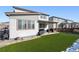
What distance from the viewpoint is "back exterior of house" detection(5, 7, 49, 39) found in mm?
7059

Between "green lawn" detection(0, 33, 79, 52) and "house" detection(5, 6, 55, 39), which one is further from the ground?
"house" detection(5, 6, 55, 39)

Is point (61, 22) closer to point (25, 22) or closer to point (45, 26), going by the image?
point (45, 26)

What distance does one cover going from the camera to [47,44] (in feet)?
23.4

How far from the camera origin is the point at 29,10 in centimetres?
710

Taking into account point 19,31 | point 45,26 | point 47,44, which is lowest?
point 47,44

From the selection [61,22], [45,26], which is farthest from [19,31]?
[61,22]

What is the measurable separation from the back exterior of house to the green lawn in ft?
0.65

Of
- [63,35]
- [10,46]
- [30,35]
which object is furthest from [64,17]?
[10,46]

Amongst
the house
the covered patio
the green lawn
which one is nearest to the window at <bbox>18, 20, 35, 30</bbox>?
the house

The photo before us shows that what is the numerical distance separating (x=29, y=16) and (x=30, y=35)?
1.35 ft

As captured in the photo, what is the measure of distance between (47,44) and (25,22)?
663mm

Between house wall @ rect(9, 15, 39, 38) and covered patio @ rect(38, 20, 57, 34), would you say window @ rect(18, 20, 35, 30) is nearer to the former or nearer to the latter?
house wall @ rect(9, 15, 39, 38)

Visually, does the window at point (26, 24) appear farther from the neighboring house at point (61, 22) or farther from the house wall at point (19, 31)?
the neighboring house at point (61, 22)
